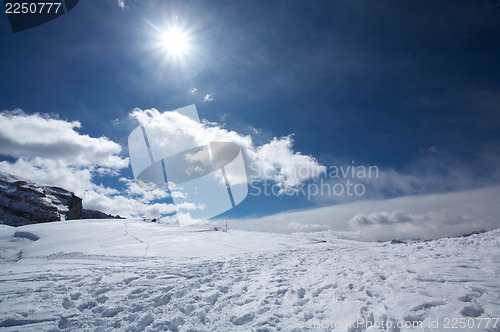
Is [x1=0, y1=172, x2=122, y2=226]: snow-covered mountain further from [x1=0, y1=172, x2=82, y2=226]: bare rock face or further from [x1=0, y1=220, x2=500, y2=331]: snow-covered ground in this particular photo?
[x1=0, y1=220, x2=500, y2=331]: snow-covered ground

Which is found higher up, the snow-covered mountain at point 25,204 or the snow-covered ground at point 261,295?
the snow-covered mountain at point 25,204

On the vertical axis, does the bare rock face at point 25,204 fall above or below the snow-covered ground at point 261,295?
above

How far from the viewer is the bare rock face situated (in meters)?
68.0

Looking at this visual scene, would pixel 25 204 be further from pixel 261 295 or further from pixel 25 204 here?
pixel 261 295

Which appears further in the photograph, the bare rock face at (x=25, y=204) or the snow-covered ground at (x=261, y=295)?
the bare rock face at (x=25, y=204)

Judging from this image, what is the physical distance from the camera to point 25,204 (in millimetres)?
69875

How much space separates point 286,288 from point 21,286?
8811mm

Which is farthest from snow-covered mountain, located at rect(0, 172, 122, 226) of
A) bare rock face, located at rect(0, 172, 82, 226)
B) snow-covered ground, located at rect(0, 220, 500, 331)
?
snow-covered ground, located at rect(0, 220, 500, 331)

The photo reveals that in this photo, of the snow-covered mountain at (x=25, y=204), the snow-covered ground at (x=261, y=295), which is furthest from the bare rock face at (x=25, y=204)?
the snow-covered ground at (x=261, y=295)

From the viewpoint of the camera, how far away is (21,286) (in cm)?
704

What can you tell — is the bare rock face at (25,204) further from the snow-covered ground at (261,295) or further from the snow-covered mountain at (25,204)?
the snow-covered ground at (261,295)

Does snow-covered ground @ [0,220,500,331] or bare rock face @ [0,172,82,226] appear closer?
snow-covered ground @ [0,220,500,331]

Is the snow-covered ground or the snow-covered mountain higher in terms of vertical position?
the snow-covered mountain

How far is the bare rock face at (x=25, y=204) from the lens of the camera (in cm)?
6800
